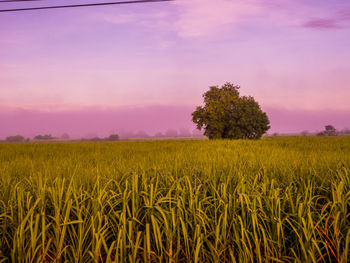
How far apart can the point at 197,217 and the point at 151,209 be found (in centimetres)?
53

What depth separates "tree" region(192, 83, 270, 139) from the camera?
44.6 metres

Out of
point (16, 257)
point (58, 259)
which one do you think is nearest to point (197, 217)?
point (58, 259)

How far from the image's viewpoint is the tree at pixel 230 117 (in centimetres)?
4459

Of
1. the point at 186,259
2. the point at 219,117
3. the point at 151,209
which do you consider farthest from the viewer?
the point at 219,117

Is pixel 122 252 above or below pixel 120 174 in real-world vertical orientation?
below

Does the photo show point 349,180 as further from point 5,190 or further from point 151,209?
point 5,190

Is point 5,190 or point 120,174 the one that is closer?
point 5,190

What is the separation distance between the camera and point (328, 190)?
148 inches

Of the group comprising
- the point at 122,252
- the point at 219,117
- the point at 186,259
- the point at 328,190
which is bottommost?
the point at 186,259

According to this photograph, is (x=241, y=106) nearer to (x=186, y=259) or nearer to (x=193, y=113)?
(x=193, y=113)

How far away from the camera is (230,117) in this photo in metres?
45.6

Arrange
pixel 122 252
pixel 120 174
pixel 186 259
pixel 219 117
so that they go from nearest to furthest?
pixel 122 252 → pixel 186 259 → pixel 120 174 → pixel 219 117

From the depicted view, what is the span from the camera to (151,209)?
9.82 feet

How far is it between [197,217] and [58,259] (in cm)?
150
